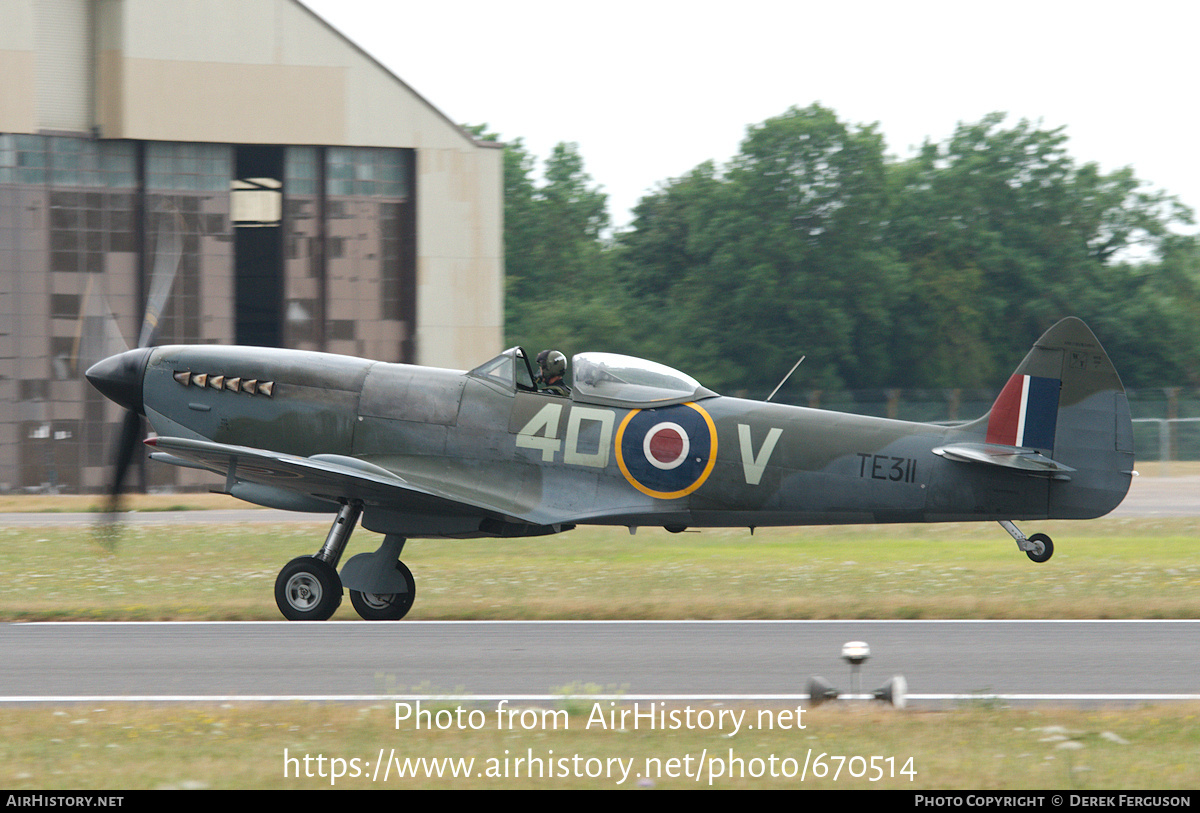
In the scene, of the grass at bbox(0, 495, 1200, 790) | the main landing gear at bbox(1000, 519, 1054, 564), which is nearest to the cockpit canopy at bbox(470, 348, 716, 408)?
the grass at bbox(0, 495, 1200, 790)

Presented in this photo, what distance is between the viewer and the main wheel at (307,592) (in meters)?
11.9

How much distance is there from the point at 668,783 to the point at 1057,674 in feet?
13.9

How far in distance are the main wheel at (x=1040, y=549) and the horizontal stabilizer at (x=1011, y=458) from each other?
572 millimetres

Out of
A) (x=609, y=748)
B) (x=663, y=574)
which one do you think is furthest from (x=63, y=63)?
(x=609, y=748)

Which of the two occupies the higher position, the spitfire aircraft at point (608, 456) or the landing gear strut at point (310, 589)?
the spitfire aircraft at point (608, 456)

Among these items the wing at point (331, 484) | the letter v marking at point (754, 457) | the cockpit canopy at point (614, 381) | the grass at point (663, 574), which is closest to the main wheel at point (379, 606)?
the grass at point (663, 574)

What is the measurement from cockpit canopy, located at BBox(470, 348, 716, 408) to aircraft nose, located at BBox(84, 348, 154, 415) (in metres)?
3.50

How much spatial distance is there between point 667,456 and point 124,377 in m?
5.52

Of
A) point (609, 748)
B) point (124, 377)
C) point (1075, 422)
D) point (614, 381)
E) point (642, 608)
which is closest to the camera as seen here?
point (609, 748)

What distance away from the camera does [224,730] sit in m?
7.23

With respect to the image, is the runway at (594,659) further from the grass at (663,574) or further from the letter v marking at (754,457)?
the letter v marking at (754,457)

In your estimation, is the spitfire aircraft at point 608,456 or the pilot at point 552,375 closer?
the spitfire aircraft at point 608,456

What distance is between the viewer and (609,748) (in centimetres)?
670

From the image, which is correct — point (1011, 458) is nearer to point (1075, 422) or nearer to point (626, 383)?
point (1075, 422)
